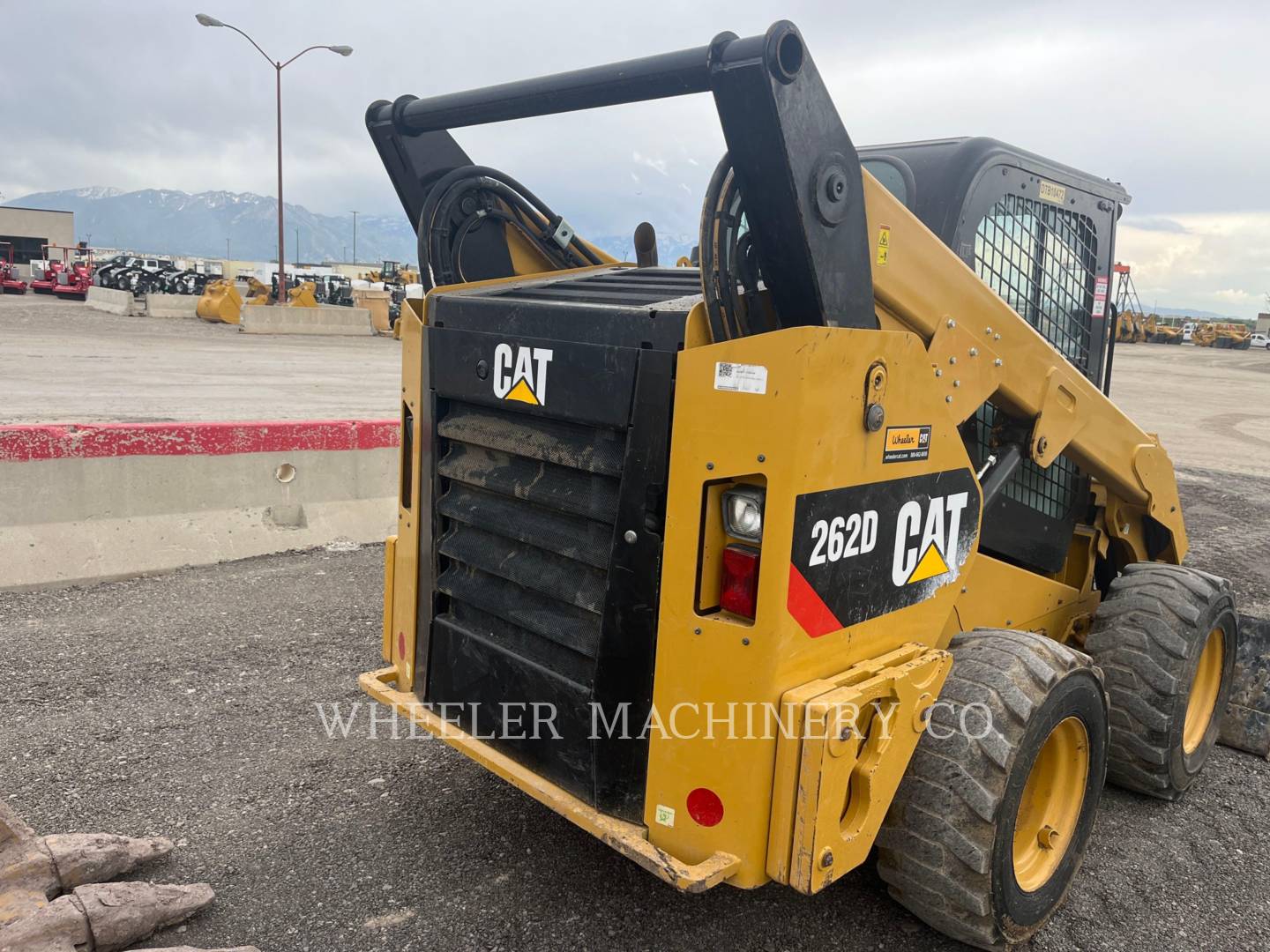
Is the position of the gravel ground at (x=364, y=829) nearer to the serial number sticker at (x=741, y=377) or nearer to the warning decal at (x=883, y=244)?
the serial number sticker at (x=741, y=377)

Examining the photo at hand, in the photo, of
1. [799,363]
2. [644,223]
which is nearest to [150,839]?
[799,363]

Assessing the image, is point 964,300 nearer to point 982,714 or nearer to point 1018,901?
point 982,714

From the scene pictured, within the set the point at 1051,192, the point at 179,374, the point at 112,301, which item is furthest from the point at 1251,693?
the point at 112,301

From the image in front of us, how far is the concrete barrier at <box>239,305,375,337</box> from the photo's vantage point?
84.3ft

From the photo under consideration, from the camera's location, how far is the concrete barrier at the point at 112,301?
94.6 feet

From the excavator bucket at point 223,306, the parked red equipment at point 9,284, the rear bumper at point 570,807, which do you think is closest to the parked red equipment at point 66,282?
the parked red equipment at point 9,284

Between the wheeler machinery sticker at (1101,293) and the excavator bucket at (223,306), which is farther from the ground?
the wheeler machinery sticker at (1101,293)

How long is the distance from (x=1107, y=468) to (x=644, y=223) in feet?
6.91

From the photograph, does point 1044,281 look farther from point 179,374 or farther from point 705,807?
point 179,374

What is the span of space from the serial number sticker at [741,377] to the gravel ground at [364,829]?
1.66m

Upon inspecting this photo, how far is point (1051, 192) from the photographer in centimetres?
378

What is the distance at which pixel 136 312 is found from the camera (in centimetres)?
2903

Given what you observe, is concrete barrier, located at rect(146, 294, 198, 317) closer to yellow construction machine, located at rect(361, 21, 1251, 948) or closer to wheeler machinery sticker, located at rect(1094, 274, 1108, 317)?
yellow construction machine, located at rect(361, 21, 1251, 948)

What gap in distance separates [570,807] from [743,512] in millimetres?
1031
